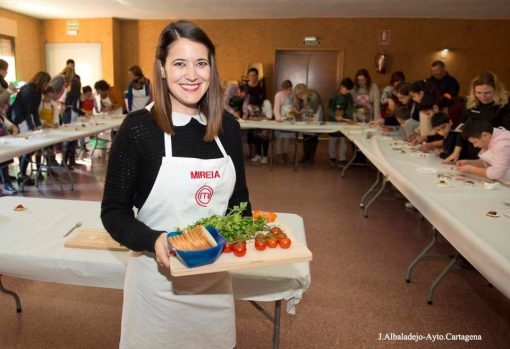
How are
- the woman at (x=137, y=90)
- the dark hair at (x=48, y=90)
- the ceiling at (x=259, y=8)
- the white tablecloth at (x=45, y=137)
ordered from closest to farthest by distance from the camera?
1. the white tablecloth at (x=45, y=137)
2. the dark hair at (x=48, y=90)
3. the woman at (x=137, y=90)
4. the ceiling at (x=259, y=8)

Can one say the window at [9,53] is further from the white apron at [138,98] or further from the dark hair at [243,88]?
the dark hair at [243,88]

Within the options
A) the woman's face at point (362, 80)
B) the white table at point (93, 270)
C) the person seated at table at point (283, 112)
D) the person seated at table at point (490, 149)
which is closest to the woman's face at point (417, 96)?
the woman's face at point (362, 80)

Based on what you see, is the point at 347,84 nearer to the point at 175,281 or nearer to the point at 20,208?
the point at 20,208

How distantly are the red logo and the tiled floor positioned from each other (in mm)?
1267

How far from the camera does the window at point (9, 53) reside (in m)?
8.72

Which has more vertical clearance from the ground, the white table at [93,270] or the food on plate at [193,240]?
the food on plate at [193,240]

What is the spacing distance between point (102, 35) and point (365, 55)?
20.2 ft

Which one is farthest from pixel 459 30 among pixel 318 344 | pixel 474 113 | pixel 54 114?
pixel 318 344

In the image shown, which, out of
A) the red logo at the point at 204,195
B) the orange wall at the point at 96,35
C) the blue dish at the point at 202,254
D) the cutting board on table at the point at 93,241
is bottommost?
the cutting board on table at the point at 93,241

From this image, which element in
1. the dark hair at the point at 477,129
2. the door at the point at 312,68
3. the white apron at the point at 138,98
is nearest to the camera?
the dark hair at the point at 477,129

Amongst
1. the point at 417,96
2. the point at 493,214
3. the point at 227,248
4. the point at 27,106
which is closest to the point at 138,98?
the point at 27,106

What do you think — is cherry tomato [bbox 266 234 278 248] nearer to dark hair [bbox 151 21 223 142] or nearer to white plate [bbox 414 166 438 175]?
dark hair [bbox 151 21 223 142]

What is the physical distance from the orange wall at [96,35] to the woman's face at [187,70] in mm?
A: 9644

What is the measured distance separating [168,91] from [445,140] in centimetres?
350
